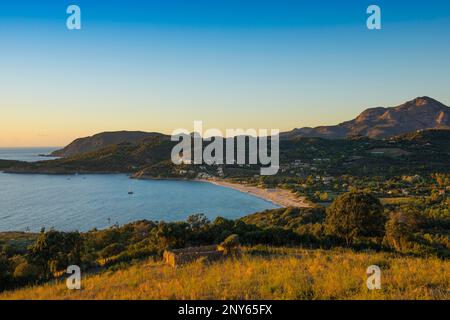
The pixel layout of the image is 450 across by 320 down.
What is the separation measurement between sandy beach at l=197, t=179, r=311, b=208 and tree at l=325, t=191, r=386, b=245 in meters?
50.0

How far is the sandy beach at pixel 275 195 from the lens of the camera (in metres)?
81.2

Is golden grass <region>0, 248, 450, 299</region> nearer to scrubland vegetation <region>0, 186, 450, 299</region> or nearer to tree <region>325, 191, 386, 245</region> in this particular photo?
scrubland vegetation <region>0, 186, 450, 299</region>

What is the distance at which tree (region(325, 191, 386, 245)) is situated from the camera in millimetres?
22953

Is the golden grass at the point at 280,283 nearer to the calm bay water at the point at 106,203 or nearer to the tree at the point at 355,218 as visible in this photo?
the tree at the point at 355,218

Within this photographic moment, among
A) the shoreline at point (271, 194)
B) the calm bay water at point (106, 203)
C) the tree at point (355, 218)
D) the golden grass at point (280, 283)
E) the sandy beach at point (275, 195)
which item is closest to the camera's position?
the golden grass at point (280, 283)

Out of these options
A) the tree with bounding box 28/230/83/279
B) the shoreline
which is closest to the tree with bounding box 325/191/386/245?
the tree with bounding box 28/230/83/279

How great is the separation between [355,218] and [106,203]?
78043 mm

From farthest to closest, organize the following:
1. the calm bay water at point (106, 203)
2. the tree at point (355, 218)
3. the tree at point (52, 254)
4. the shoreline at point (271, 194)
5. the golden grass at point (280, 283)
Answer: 1. the shoreline at point (271, 194)
2. the calm bay water at point (106, 203)
3. the tree at point (355, 218)
4. the tree at point (52, 254)
5. the golden grass at point (280, 283)

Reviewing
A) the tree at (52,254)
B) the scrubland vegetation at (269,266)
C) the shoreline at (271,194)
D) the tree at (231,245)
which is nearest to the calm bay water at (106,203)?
the shoreline at (271,194)

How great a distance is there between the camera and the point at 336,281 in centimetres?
805

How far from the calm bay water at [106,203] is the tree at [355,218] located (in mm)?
51642

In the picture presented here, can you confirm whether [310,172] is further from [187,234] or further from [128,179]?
[187,234]
